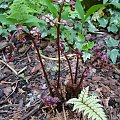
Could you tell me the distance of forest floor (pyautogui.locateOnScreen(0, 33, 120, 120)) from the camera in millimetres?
1775

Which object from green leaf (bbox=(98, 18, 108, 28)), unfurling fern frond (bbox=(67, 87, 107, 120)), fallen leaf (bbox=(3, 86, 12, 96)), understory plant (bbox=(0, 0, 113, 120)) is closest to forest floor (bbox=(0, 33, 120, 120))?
fallen leaf (bbox=(3, 86, 12, 96))

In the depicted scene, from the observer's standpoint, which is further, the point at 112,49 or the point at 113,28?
the point at 113,28

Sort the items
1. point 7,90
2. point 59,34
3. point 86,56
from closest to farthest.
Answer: point 59,34
point 7,90
point 86,56

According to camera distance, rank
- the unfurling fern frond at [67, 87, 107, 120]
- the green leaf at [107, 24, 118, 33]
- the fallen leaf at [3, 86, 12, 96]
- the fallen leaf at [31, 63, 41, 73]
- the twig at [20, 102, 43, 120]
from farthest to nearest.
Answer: the green leaf at [107, 24, 118, 33], the fallen leaf at [31, 63, 41, 73], the fallen leaf at [3, 86, 12, 96], the twig at [20, 102, 43, 120], the unfurling fern frond at [67, 87, 107, 120]

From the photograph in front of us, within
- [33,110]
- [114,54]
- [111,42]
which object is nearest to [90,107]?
[33,110]

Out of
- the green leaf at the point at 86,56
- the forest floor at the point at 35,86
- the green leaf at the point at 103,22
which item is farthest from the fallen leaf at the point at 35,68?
the green leaf at the point at 103,22

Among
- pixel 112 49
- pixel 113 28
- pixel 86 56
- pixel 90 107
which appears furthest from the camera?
pixel 113 28

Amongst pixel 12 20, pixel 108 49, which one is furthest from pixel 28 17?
pixel 108 49

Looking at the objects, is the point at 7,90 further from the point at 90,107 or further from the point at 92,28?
the point at 92,28

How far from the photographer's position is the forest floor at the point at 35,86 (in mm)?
1775

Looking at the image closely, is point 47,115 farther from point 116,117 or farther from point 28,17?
point 28,17

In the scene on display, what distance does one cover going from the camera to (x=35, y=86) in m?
1.95

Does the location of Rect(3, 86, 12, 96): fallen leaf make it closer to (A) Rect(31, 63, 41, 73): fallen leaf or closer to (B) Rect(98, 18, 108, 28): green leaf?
(A) Rect(31, 63, 41, 73): fallen leaf

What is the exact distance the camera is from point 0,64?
85.3 inches
